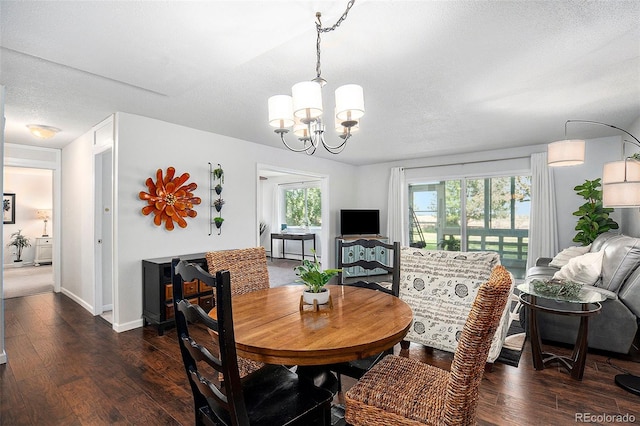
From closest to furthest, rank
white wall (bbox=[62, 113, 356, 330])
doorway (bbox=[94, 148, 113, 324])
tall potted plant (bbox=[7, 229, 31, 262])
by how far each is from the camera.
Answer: white wall (bbox=[62, 113, 356, 330]) → doorway (bbox=[94, 148, 113, 324]) → tall potted plant (bbox=[7, 229, 31, 262])

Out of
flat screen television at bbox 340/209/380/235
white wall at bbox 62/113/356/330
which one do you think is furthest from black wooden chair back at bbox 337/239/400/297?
flat screen television at bbox 340/209/380/235

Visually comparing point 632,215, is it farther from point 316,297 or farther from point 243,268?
point 243,268

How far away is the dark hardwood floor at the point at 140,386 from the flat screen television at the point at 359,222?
3840mm

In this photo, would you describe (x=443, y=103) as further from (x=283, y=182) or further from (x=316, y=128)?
(x=283, y=182)

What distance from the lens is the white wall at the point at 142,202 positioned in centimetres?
350

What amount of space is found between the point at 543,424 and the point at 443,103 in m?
2.83

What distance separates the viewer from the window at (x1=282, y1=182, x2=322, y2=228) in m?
8.75

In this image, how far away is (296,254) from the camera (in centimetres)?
880

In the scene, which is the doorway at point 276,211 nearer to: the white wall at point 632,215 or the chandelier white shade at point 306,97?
the white wall at point 632,215

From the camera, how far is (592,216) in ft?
14.5

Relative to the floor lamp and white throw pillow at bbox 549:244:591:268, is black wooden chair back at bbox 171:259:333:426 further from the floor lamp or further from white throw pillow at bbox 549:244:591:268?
white throw pillow at bbox 549:244:591:268

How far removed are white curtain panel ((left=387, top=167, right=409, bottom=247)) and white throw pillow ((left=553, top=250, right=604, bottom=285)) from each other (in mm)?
3518

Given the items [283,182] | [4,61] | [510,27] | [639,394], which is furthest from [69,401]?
[283,182]

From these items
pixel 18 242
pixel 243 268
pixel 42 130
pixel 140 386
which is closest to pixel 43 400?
pixel 140 386
